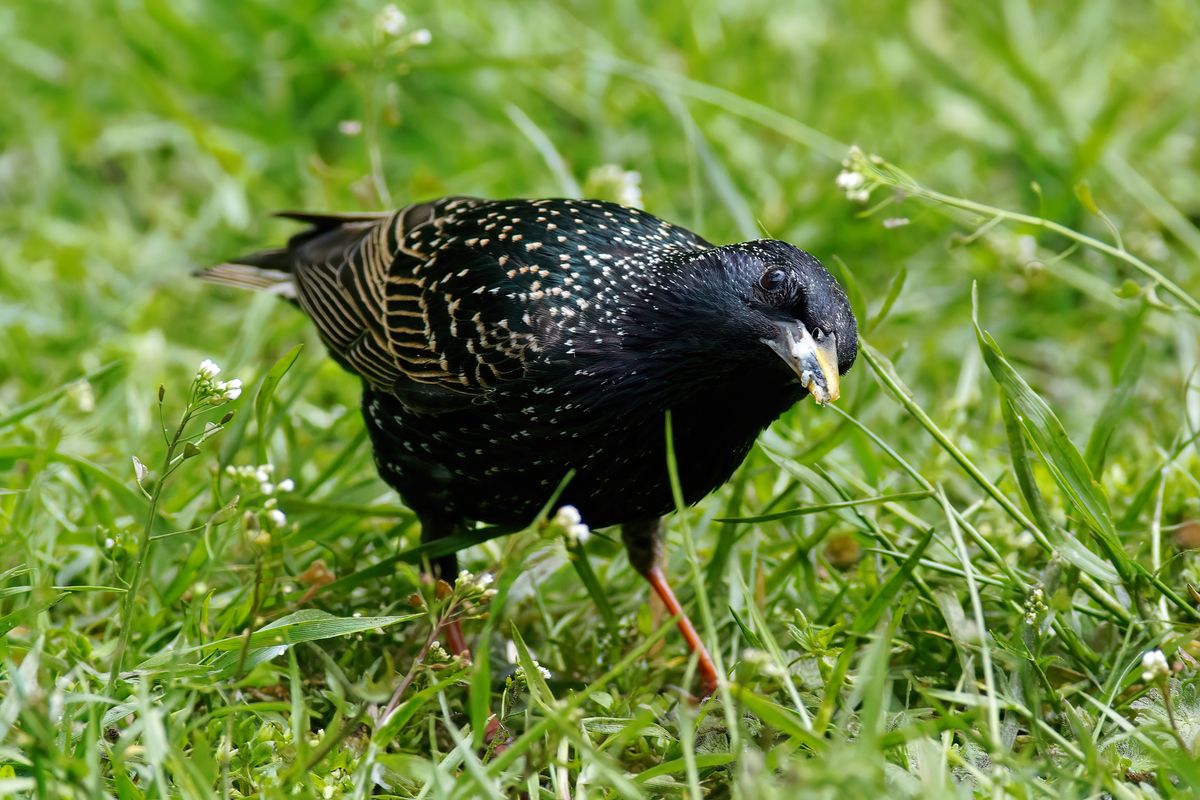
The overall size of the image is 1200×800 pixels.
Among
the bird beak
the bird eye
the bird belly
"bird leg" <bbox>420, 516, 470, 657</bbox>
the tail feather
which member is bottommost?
"bird leg" <bbox>420, 516, 470, 657</bbox>

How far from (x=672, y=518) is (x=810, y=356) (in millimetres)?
1163

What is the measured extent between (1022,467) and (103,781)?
2141mm

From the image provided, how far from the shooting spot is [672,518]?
4.08 metres

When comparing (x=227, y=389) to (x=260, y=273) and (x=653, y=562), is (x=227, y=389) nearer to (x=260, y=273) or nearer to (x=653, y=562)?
(x=653, y=562)

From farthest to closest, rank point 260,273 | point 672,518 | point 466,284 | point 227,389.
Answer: point 260,273, point 672,518, point 466,284, point 227,389

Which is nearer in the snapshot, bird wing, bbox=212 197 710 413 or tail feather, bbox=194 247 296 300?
bird wing, bbox=212 197 710 413

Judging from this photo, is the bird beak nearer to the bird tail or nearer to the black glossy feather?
the black glossy feather

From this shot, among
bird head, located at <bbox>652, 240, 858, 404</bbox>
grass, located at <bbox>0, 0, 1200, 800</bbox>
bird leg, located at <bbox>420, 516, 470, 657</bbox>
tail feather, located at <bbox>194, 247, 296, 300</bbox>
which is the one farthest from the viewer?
tail feather, located at <bbox>194, 247, 296, 300</bbox>

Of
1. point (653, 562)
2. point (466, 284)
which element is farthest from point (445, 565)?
point (466, 284)

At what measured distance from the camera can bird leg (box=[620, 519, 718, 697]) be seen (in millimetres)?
3762

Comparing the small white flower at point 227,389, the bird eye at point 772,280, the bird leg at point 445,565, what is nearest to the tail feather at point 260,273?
the bird leg at point 445,565

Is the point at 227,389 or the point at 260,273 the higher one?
the point at 227,389

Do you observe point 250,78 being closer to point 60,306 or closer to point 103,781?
point 60,306

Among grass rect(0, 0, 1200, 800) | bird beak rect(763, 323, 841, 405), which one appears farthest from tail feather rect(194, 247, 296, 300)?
bird beak rect(763, 323, 841, 405)
